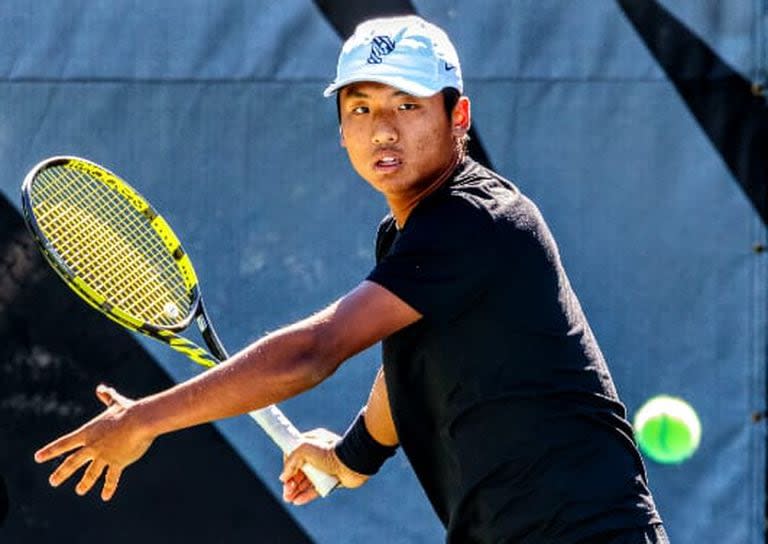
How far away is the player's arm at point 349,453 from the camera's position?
373cm

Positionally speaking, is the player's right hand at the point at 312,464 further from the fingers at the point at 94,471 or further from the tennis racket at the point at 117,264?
the fingers at the point at 94,471

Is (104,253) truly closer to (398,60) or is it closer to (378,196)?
(378,196)

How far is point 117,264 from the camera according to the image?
429 centimetres

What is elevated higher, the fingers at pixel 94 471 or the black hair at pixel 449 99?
the black hair at pixel 449 99

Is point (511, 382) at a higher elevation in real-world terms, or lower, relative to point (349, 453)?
higher

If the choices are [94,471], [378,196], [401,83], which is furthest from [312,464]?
[378,196]

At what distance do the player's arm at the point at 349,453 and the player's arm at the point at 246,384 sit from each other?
2.43 ft

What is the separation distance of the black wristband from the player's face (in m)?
0.69

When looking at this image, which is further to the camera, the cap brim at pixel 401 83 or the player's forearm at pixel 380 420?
the player's forearm at pixel 380 420

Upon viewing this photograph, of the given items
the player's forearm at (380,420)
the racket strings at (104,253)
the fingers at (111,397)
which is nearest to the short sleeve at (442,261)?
the fingers at (111,397)

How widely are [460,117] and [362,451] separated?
808 mm

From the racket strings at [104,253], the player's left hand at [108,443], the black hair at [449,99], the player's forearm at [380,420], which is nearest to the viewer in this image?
the player's left hand at [108,443]

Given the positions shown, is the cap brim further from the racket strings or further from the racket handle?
the racket strings

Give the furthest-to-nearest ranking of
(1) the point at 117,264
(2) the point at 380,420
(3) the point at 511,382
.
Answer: (1) the point at 117,264
(2) the point at 380,420
(3) the point at 511,382
